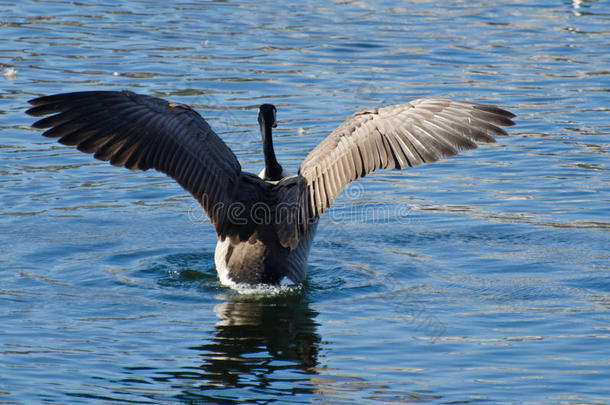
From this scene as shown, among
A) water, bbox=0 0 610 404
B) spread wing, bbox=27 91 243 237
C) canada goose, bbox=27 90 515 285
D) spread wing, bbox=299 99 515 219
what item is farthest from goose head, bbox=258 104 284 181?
water, bbox=0 0 610 404

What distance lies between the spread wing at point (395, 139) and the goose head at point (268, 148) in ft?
2.73

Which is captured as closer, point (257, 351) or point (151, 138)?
point (257, 351)

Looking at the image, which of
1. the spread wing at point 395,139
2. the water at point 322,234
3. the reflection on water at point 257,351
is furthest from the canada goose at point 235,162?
the water at point 322,234

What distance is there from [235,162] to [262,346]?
2.43m

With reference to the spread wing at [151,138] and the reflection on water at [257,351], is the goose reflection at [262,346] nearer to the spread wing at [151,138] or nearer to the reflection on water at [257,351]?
the reflection on water at [257,351]

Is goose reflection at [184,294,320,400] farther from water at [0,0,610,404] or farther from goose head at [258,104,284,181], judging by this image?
goose head at [258,104,284,181]

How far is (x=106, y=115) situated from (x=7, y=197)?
370 centimetres

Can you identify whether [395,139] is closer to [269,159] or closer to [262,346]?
[269,159]

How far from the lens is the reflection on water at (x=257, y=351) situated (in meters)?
7.92

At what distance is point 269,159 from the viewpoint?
11.2m

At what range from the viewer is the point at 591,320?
948 centimetres

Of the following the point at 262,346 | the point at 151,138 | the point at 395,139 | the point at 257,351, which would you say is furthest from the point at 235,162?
the point at 257,351

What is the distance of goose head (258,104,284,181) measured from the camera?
11.2 m

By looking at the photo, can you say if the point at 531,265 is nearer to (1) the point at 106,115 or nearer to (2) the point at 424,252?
(2) the point at 424,252
